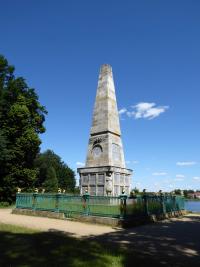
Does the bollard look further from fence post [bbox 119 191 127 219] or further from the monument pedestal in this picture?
the monument pedestal

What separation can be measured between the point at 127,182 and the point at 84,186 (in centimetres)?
351

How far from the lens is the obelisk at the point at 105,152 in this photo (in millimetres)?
20094

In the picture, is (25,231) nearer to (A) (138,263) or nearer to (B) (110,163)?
(A) (138,263)

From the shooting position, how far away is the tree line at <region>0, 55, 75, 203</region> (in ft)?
85.6

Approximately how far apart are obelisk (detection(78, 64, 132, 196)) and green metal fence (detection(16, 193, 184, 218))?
471 cm

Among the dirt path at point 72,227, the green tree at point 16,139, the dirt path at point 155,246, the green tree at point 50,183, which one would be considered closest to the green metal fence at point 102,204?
the dirt path at point 72,227

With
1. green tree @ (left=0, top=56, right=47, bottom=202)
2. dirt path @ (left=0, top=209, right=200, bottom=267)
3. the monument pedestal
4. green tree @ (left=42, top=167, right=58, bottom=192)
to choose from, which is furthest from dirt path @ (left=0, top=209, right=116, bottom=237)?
green tree @ (left=42, top=167, right=58, bottom=192)

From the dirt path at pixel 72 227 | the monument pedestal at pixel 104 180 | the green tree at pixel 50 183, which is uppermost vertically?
the green tree at pixel 50 183

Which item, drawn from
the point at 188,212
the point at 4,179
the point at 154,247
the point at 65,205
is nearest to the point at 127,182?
the point at 188,212

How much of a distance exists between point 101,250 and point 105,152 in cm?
1404

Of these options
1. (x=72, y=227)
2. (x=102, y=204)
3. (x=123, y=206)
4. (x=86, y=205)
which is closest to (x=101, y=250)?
(x=72, y=227)

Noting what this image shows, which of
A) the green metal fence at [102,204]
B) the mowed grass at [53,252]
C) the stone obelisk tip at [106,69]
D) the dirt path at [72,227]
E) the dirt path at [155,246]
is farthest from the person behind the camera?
the stone obelisk tip at [106,69]

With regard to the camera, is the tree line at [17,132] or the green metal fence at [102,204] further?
the tree line at [17,132]

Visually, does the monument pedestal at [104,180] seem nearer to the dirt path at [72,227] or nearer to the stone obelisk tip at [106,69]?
the dirt path at [72,227]
